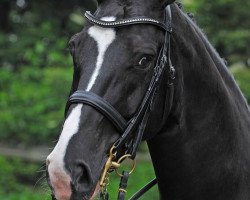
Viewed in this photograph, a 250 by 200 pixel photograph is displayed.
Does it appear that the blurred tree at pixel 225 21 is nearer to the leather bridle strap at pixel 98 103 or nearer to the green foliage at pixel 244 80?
the green foliage at pixel 244 80

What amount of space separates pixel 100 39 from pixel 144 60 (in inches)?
8.7

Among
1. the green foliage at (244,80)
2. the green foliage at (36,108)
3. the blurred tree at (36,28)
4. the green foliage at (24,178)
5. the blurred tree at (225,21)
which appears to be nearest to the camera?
the green foliage at (24,178)

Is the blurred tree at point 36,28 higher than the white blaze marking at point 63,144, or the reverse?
the blurred tree at point 36,28

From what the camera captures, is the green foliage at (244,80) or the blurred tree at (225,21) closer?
the green foliage at (244,80)

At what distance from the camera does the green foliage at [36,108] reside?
34.4ft

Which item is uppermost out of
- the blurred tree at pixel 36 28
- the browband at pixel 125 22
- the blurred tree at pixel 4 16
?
the blurred tree at pixel 4 16

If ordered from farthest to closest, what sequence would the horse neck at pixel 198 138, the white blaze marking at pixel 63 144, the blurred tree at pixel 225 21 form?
the blurred tree at pixel 225 21
the horse neck at pixel 198 138
the white blaze marking at pixel 63 144

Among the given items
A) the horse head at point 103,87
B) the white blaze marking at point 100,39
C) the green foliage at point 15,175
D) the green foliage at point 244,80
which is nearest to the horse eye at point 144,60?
the horse head at point 103,87

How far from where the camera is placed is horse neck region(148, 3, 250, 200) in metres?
3.54

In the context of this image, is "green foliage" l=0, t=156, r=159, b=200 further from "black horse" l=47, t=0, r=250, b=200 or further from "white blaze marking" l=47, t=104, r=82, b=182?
"white blaze marking" l=47, t=104, r=82, b=182

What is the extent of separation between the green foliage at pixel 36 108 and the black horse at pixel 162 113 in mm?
6707

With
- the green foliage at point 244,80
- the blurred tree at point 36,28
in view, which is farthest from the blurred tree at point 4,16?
the green foliage at point 244,80

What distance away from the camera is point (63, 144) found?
300 cm

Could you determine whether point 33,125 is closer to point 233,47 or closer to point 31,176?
point 31,176
